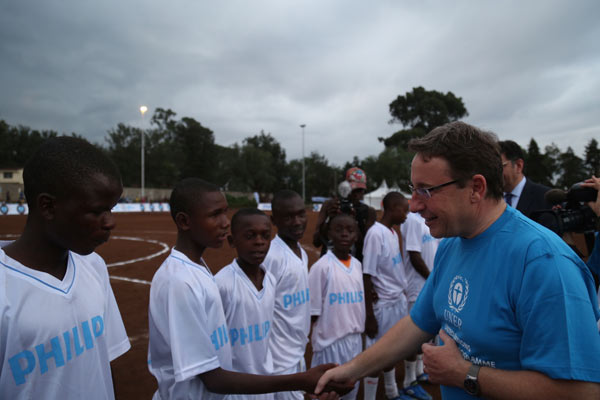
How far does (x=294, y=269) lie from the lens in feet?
11.6

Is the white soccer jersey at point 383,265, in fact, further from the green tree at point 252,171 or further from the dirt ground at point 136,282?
the green tree at point 252,171

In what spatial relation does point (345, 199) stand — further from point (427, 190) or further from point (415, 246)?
point (427, 190)

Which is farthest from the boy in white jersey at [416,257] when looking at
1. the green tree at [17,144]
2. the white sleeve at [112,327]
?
the green tree at [17,144]

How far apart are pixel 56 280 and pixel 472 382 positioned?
1.96 meters

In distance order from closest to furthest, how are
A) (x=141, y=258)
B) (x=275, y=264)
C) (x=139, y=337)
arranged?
1. (x=275, y=264)
2. (x=139, y=337)
3. (x=141, y=258)

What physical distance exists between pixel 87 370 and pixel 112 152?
67981 mm

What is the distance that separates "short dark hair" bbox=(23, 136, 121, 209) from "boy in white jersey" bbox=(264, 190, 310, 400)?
2.13 metres

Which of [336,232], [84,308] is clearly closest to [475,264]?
[84,308]

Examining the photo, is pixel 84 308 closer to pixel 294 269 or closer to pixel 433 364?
pixel 433 364

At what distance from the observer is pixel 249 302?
279 cm

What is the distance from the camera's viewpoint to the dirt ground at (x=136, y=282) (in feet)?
15.0

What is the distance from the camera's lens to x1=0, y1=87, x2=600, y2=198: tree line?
59.5 metres

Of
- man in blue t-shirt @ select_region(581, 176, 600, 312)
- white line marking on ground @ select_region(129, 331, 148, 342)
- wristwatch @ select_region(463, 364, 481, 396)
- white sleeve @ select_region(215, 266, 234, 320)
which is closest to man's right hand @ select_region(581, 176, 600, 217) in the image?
man in blue t-shirt @ select_region(581, 176, 600, 312)

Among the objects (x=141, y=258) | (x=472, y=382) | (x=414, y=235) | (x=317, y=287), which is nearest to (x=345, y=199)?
(x=414, y=235)
